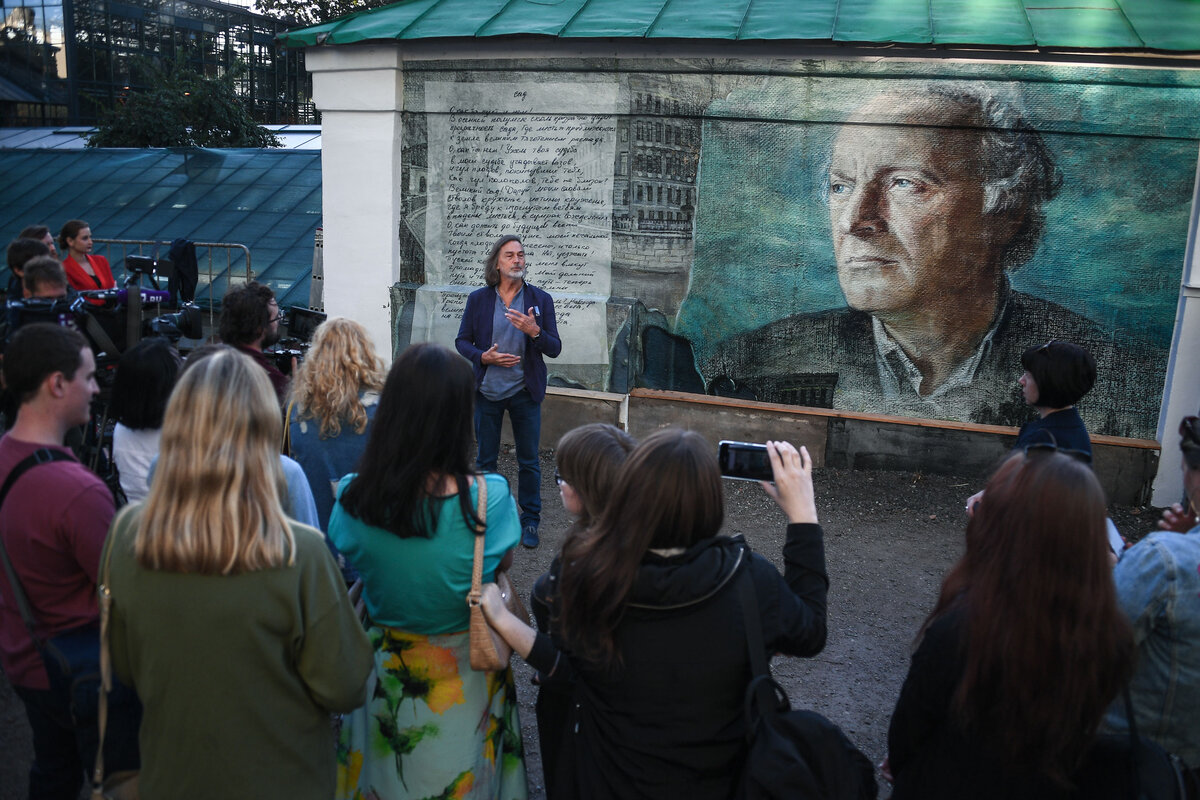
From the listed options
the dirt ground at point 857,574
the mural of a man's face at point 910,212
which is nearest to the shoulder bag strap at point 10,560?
the dirt ground at point 857,574

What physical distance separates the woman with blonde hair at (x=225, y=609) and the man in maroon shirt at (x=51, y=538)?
341mm

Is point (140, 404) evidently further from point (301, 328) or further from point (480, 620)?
point (301, 328)

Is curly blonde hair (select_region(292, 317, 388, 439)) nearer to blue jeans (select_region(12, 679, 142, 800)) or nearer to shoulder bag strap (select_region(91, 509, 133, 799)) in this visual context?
blue jeans (select_region(12, 679, 142, 800))

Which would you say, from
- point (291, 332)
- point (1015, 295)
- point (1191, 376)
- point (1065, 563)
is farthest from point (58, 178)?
point (1065, 563)

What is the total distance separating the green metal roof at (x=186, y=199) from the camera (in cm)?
1346

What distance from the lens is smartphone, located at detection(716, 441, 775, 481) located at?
2451 mm

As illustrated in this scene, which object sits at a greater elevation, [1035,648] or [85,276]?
[85,276]

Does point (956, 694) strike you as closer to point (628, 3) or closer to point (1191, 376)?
point (1191, 376)

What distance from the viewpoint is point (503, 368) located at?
221 inches

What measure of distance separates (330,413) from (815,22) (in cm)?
505

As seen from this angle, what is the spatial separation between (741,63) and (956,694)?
5.85 meters

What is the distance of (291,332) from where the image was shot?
5988 millimetres

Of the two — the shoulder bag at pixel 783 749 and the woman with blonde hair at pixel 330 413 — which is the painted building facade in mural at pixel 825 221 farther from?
the shoulder bag at pixel 783 749

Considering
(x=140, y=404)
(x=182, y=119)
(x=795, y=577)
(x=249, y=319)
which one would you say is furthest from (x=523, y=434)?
(x=182, y=119)
